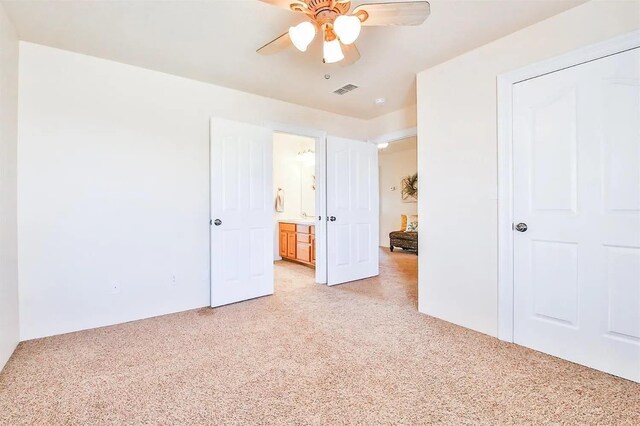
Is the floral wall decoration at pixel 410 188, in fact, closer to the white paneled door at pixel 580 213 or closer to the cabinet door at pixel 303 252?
the cabinet door at pixel 303 252

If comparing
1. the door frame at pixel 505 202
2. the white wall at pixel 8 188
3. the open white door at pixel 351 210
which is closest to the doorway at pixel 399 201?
the open white door at pixel 351 210

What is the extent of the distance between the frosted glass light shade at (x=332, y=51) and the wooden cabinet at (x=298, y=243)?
3236mm

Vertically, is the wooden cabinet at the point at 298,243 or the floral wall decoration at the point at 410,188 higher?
the floral wall decoration at the point at 410,188

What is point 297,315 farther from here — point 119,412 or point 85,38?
point 85,38

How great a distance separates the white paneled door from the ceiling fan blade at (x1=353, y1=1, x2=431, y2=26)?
3.95 ft

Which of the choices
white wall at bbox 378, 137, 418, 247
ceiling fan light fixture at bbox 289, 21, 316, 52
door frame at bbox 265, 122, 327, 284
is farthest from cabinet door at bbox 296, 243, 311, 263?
ceiling fan light fixture at bbox 289, 21, 316, 52

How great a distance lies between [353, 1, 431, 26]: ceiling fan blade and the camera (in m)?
1.53

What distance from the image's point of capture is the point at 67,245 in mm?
2531

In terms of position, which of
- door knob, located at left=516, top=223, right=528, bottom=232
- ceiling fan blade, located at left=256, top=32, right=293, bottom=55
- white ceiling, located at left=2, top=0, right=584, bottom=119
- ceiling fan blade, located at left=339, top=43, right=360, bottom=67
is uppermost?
white ceiling, located at left=2, top=0, right=584, bottom=119

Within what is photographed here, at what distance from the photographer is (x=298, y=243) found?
531cm

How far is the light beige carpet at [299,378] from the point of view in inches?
60.1

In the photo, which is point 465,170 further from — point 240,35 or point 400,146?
point 400,146

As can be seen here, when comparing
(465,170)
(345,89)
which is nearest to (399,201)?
(345,89)

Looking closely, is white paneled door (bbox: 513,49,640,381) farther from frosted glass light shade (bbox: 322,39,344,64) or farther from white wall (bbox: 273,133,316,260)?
white wall (bbox: 273,133,316,260)
